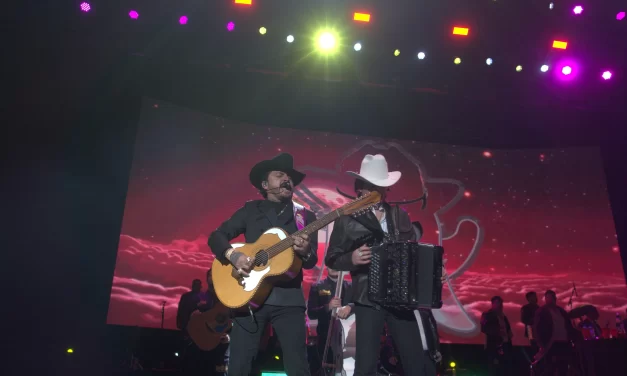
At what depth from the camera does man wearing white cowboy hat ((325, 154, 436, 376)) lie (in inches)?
133

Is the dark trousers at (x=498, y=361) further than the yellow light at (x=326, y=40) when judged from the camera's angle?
Yes

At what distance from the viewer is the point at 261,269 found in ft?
11.3

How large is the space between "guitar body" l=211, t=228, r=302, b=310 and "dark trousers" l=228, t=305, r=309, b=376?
103 millimetres

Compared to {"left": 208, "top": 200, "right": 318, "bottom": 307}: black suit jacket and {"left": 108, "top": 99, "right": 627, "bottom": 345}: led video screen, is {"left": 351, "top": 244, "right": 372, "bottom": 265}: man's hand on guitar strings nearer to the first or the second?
{"left": 208, "top": 200, "right": 318, "bottom": 307}: black suit jacket

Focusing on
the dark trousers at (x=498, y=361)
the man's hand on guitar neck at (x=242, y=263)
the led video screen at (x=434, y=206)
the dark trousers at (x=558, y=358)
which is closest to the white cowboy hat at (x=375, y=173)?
the man's hand on guitar neck at (x=242, y=263)

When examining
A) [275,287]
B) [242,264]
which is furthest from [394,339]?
[242,264]

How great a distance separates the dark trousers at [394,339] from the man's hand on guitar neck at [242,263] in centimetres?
86

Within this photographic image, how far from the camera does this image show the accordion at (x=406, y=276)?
10.8ft

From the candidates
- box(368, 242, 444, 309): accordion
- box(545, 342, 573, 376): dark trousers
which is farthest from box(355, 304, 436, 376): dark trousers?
box(545, 342, 573, 376): dark trousers

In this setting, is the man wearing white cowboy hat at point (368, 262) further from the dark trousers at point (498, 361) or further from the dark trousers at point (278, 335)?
the dark trousers at point (498, 361)

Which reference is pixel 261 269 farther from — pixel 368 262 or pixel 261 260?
pixel 368 262

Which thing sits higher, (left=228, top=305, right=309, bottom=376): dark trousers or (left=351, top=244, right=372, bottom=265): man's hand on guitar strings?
(left=351, top=244, right=372, bottom=265): man's hand on guitar strings

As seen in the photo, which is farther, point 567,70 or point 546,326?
point 567,70

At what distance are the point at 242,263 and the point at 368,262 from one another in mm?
885
